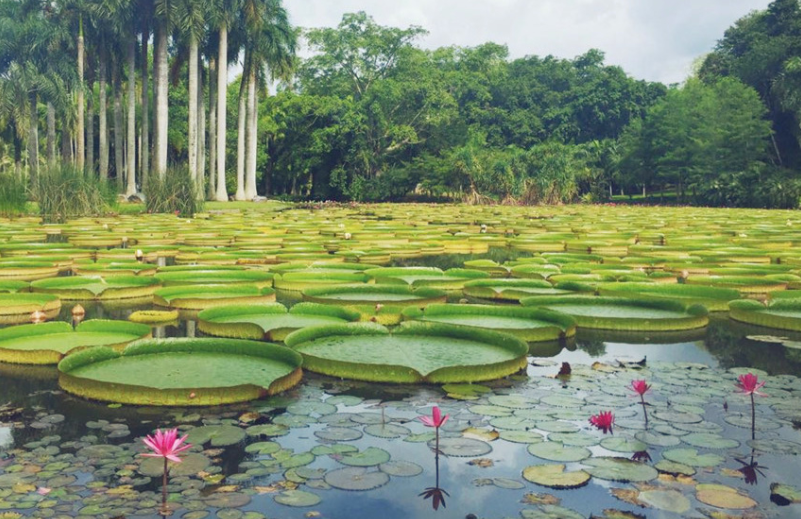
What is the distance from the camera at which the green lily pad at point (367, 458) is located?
277 cm

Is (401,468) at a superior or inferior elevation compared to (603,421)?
inferior

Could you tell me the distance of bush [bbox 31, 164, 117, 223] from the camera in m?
17.4

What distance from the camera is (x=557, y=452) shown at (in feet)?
9.41

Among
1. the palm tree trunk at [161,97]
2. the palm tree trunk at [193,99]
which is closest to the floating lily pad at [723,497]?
the palm tree trunk at [161,97]

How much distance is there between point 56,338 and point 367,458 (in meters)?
2.99

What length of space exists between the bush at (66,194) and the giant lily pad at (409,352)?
1501 cm

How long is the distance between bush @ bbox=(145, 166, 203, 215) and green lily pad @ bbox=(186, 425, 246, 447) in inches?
705

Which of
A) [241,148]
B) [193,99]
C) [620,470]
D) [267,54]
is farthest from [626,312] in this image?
[267,54]

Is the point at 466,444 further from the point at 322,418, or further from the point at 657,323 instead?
the point at 657,323

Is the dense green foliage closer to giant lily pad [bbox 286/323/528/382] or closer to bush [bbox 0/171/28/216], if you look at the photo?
bush [bbox 0/171/28/216]

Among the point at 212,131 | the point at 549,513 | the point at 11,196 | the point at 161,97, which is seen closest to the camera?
the point at 549,513

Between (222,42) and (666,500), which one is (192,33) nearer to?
(222,42)

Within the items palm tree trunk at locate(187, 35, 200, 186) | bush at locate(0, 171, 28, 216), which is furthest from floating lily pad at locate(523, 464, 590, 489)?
palm tree trunk at locate(187, 35, 200, 186)

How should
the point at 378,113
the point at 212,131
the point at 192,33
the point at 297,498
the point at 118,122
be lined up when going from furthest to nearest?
the point at 378,113 < the point at 212,131 < the point at 118,122 < the point at 192,33 < the point at 297,498
